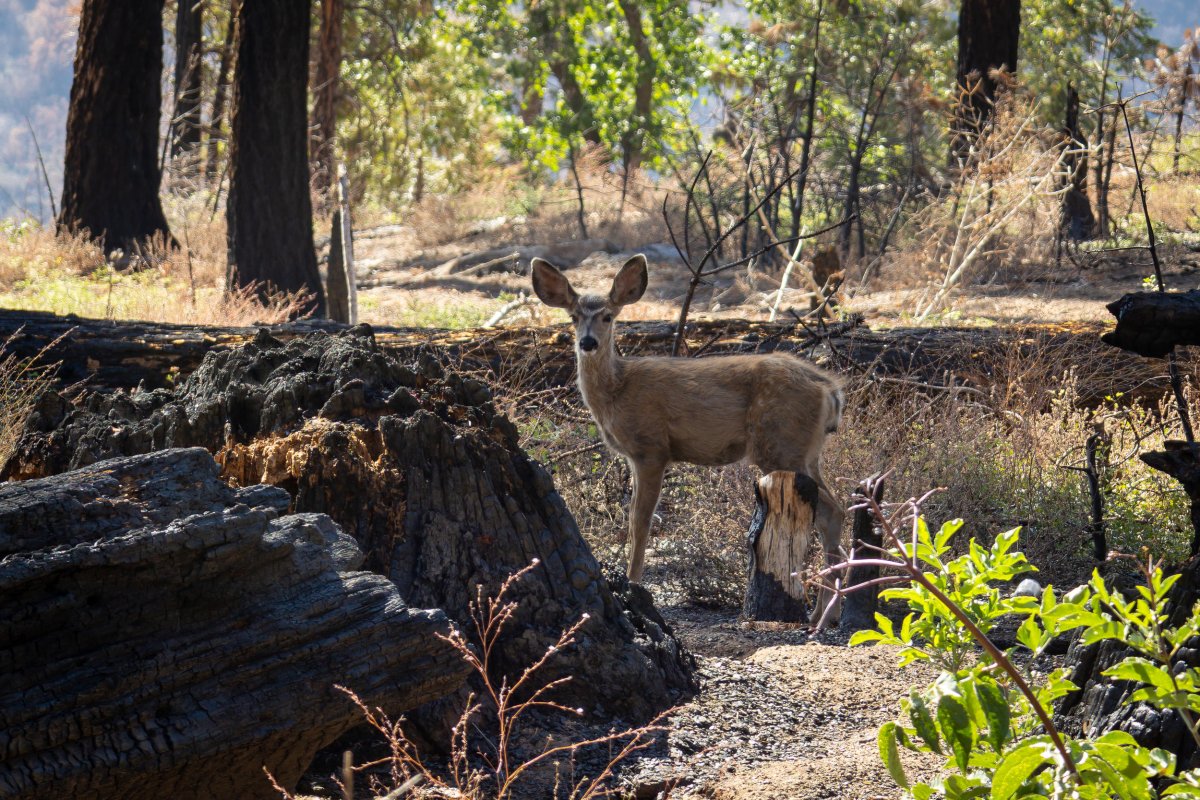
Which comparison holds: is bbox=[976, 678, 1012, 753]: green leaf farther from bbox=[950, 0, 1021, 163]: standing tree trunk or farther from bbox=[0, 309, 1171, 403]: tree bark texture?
bbox=[950, 0, 1021, 163]: standing tree trunk

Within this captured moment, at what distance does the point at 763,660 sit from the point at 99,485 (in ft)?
10.2

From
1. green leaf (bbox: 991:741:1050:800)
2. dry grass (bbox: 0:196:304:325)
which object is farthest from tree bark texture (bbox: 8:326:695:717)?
dry grass (bbox: 0:196:304:325)

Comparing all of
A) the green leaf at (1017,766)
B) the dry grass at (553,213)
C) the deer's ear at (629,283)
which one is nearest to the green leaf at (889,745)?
the green leaf at (1017,766)

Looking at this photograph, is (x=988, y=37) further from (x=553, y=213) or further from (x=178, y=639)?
(x=178, y=639)

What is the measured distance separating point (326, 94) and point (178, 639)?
2533cm

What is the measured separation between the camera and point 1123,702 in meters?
3.62

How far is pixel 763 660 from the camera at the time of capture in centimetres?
590

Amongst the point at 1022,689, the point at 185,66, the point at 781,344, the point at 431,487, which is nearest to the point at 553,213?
the point at 185,66

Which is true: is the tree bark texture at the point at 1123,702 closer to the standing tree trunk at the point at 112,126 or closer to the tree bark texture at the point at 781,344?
the tree bark texture at the point at 781,344

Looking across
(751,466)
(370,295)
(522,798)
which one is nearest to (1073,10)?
(370,295)

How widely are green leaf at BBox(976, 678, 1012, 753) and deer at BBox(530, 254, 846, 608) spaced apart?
529cm

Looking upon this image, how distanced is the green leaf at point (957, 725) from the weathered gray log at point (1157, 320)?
1682 millimetres

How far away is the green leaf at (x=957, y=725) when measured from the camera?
2.69 metres

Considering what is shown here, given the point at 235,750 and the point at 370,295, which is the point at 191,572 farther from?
the point at 370,295
